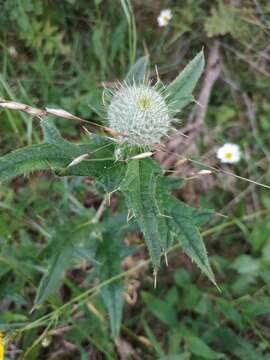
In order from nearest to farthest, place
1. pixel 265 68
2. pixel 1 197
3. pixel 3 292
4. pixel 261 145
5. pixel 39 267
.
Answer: pixel 3 292 < pixel 39 267 < pixel 1 197 < pixel 261 145 < pixel 265 68

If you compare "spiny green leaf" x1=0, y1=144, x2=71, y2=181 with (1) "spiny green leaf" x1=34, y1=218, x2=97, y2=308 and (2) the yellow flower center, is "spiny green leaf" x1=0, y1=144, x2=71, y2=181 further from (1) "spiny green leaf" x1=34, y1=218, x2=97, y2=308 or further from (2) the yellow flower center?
(2) the yellow flower center

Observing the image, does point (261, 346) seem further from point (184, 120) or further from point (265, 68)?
point (265, 68)

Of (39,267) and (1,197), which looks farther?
(1,197)

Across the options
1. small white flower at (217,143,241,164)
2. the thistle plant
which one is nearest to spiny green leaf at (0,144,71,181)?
the thistle plant

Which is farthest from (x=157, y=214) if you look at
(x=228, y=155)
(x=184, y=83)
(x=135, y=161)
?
(x=228, y=155)

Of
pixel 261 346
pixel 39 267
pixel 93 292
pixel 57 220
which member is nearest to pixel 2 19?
pixel 57 220

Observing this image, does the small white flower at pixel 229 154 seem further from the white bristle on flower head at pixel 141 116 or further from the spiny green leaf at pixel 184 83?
the white bristle on flower head at pixel 141 116
